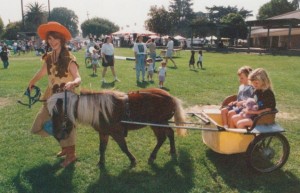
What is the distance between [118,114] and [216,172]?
1824mm

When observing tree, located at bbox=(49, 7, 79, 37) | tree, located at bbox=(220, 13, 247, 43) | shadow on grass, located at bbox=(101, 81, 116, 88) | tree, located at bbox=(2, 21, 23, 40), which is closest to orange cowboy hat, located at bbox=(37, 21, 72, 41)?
shadow on grass, located at bbox=(101, 81, 116, 88)

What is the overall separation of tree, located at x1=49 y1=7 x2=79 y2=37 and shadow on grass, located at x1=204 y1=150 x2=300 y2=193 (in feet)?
502

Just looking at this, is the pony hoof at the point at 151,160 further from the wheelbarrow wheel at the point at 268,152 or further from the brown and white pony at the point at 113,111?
the wheelbarrow wheel at the point at 268,152

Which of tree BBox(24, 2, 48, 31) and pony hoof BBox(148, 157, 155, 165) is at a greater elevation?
tree BBox(24, 2, 48, 31)

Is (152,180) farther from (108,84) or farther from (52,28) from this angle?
(108,84)

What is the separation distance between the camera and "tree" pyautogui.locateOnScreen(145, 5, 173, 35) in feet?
205

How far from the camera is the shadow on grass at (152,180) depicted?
4.62m

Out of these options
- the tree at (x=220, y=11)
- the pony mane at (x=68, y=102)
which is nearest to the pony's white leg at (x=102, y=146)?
the pony mane at (x=68, y=102)

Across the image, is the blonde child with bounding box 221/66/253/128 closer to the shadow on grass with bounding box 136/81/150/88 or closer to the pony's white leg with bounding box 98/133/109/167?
the pony's white leg with bounding box 98/133/109/167

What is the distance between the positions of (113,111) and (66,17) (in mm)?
156925

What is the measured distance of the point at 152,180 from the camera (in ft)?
16.0

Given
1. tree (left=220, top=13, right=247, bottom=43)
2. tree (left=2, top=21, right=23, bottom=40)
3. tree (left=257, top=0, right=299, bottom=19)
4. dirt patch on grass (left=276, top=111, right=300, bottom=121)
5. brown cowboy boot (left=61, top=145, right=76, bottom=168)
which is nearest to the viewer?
brown cowboy boot (left=61, top=145, right=76, bottom=168)

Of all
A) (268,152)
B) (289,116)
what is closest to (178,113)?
(268,152)

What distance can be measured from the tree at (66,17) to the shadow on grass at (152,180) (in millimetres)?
152995
